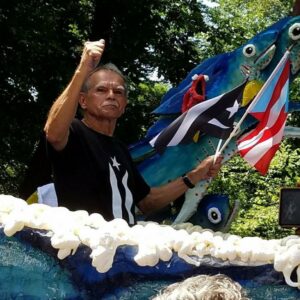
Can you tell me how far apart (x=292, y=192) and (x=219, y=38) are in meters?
8.61

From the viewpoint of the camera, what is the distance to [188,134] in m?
4.75

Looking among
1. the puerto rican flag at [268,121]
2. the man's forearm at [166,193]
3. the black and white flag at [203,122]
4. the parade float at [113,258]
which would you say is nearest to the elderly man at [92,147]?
the man's forearm at [166,193]

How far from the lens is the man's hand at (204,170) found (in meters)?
3.76

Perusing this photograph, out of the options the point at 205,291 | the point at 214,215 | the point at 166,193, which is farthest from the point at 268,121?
the point at 205,291

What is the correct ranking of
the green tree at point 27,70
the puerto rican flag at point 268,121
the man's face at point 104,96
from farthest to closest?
the green tree at point 27,70
the puerto rican flag at point 268,121
the man's face at point 104,96

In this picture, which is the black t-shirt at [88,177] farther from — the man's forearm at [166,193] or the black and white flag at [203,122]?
the black and white flag at [203,122]

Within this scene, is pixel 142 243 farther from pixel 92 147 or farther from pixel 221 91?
pixel 221 91

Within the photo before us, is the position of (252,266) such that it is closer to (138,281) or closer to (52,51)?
(138,281)

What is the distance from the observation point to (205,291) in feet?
5.32

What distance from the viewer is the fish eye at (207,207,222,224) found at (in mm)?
4850

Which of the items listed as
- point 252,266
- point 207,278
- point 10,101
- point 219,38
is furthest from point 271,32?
point 219,38

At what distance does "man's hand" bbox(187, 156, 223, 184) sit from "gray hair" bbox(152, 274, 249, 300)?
208 centimetres

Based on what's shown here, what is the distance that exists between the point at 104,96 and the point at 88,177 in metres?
0.41

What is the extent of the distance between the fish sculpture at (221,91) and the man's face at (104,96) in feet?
5.41
